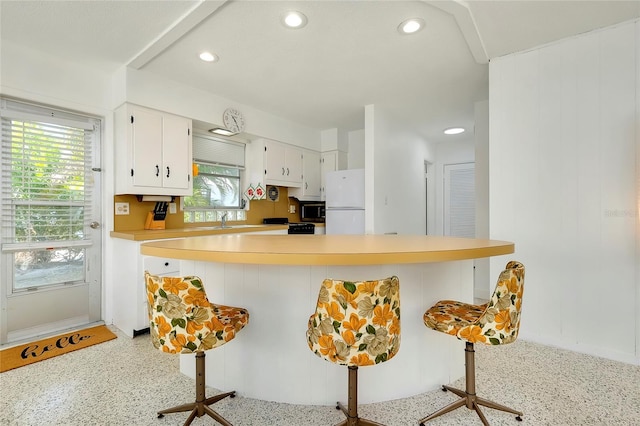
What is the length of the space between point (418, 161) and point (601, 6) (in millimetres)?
3397

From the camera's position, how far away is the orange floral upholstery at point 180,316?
1.37 meters

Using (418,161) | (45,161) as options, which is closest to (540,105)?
(418,161)

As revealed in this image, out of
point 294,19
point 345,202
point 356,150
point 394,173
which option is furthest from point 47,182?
point 356,150

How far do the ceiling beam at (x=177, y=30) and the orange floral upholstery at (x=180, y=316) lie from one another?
1.81 m

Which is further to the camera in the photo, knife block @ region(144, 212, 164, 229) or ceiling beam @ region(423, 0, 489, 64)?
knife block @ region(144, 212, 164, 229)

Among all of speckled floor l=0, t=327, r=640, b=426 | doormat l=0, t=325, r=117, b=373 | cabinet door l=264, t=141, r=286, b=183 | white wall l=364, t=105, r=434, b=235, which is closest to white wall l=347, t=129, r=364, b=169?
white wall l=364, t=105, r=434, b=235

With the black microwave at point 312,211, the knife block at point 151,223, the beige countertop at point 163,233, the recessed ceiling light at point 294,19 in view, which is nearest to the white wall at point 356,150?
the black microwave at point 312,211

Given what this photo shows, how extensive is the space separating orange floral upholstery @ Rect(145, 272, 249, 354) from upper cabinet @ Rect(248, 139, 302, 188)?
3137 millimetres

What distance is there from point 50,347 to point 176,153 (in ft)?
6.65

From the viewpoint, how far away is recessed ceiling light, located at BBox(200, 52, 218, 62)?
8.95 ft

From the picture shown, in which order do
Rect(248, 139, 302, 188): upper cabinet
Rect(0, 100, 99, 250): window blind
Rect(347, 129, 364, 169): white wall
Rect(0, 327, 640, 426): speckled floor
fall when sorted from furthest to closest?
Rect(347, 129, 364, 169): white wall, Rect(248, 139, 302, 188): upper cabinet, Rect(0, 100, 99, 250): window blind, Rect(0, 327, 640, 426): speckled floor

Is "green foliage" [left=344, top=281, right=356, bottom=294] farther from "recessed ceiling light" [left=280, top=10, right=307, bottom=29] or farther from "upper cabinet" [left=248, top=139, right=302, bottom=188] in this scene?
"upper cabinet" [left=248, top=139, right=302, bottom=188]

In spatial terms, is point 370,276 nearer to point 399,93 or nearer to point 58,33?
point 399,93

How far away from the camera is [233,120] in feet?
12.7
